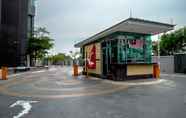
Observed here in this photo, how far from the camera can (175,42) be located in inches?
1227

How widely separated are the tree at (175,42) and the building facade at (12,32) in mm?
24837

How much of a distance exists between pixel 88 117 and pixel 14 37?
24904 millimetres

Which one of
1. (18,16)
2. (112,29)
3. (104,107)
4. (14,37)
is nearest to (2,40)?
(14,37)

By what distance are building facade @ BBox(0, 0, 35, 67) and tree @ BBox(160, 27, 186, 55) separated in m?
24.8

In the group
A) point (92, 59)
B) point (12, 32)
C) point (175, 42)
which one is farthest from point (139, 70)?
point (175, 42)

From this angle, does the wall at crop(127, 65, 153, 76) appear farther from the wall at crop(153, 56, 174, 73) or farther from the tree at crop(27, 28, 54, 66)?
the tree at crop(27, 28, 54, 66)

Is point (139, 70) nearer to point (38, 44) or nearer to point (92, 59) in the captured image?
point (92, 59)

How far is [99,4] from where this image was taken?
15852mm

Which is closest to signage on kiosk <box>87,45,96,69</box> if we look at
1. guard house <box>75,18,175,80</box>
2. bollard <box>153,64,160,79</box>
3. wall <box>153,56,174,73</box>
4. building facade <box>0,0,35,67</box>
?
guard house <box>75,18,175,80</box>

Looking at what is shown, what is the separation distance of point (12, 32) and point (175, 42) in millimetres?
26727

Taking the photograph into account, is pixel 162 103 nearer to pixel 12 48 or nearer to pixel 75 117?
pixel 75 117

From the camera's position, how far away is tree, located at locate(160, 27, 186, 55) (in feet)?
98.2

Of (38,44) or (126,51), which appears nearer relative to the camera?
(126,51)

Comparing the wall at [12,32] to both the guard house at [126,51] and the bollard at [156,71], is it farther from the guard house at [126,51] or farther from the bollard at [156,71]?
the bollard at [156,71]
